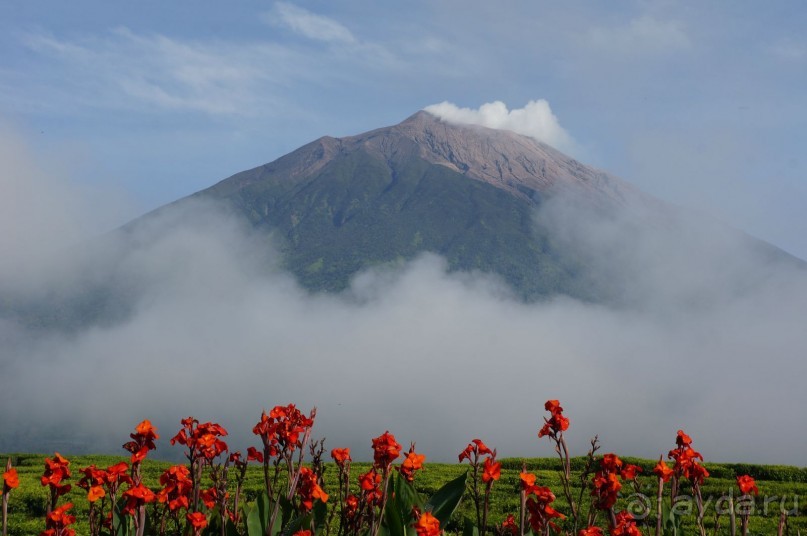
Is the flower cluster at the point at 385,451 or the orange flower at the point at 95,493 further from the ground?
the flower cluster at the point at 385,451

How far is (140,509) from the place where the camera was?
13.0 feet

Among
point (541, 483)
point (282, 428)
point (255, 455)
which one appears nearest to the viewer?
point (282, 428)

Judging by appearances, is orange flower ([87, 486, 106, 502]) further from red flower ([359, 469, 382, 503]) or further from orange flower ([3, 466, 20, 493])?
red flower ([359, 469, 382, 503])

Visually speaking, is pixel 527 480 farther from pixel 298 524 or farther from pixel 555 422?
pixel 298 524

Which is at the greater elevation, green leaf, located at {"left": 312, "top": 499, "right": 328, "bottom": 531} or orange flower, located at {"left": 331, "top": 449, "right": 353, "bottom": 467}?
orange flower, located at {"left": 331, "top": 449, "right": 353, "bottom": 467}

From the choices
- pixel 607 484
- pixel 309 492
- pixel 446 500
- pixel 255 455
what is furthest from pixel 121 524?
pixel 607 484

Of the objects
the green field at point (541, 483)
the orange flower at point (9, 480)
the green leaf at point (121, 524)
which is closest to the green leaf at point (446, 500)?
the green leaf at point (121, 524)

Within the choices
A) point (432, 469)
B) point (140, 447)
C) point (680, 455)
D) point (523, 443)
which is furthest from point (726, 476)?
point (523, 443)

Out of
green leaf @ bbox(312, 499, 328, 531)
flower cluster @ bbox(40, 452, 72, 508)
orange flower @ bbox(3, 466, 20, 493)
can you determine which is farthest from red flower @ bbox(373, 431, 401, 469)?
orange flower @ bbox(3, 466, 20, 493)

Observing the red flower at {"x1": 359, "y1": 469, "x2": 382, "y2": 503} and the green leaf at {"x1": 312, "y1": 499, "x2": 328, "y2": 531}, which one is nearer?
the red flower at {"x1": 359, "y1": 469, "x2": 382, "y2": 503}

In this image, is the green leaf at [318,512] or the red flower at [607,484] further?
the green leaf at [318,512]

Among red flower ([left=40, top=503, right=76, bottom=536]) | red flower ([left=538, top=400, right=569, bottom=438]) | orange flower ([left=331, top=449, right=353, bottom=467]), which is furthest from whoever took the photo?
orange flower ([left=331, top=449, right=353, bottom=467])

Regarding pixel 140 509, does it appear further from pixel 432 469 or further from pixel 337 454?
pixel 432 469

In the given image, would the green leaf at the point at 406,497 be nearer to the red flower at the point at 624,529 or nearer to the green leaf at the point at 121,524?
the red flower at the point at 624,529
